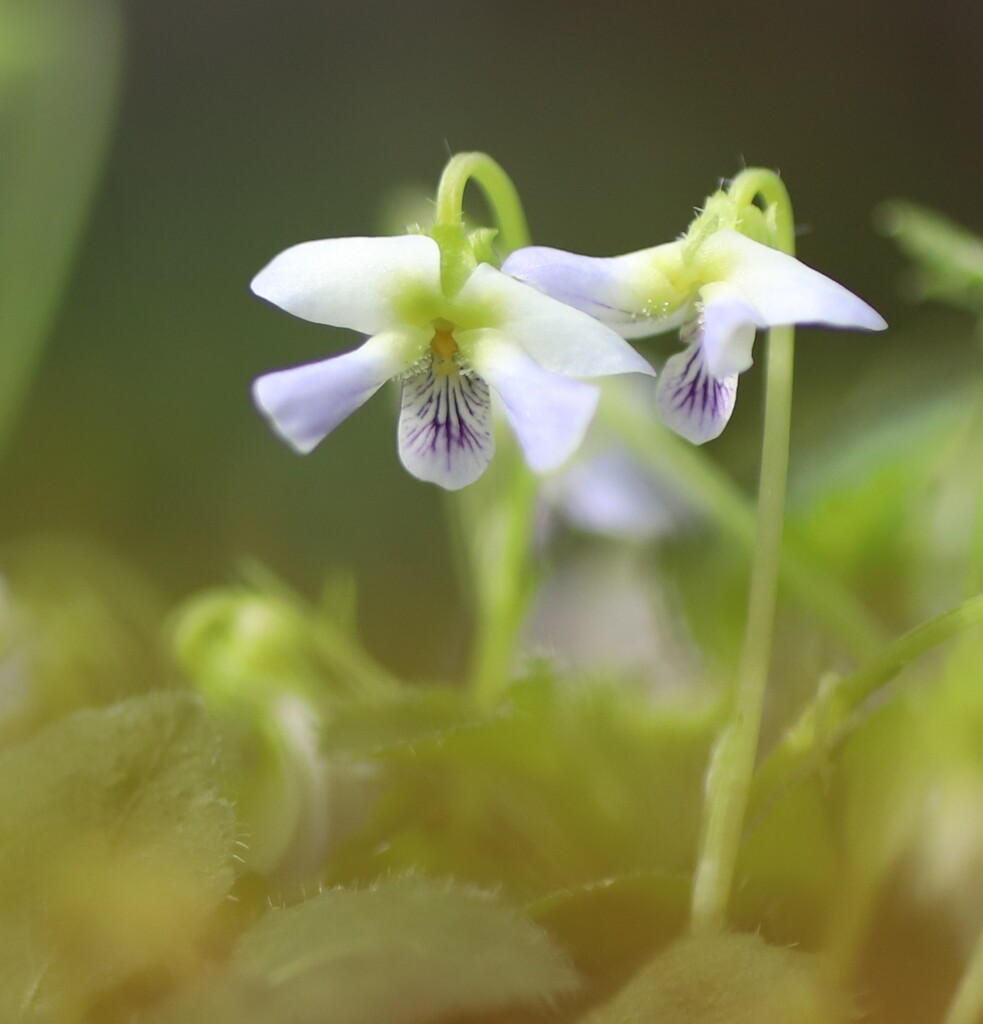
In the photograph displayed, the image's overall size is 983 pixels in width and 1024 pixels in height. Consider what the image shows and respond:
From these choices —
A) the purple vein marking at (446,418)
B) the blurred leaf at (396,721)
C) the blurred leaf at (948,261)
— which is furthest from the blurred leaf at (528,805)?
the blurred leaf at (948,261)

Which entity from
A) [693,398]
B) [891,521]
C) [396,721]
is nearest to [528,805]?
[396,721]

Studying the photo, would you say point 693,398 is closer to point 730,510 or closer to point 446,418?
point 446,418

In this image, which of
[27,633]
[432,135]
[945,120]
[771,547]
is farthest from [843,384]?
[27,633]

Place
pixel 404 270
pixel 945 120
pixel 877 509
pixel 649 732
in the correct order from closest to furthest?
pixel 404 270 < pixel 649 732 < pixel 877 509 < pixel 945 120

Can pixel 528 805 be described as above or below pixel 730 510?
below

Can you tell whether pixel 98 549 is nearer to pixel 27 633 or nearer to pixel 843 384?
pixel 27 633

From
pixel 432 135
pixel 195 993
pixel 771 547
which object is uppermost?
pixel 432 135
